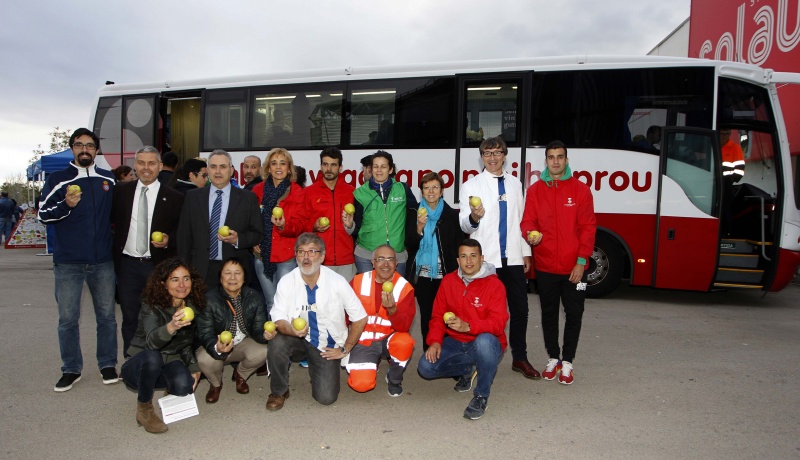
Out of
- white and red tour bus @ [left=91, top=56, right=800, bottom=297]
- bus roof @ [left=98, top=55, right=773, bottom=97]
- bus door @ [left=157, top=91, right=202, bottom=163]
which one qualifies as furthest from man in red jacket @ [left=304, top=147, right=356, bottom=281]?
bus door @ [left=157, top=91, right=202, bottom=163]

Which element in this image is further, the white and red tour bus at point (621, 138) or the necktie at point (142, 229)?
the white and red tour bus at point (621, 138)

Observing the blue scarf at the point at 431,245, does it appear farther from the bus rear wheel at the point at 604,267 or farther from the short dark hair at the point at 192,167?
the bus rear wheel at the point at 604,267

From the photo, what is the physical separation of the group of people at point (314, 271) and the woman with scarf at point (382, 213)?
0.05ft

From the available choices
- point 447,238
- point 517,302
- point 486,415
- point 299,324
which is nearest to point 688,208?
point 517,302

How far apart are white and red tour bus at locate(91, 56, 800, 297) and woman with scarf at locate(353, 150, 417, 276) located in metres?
3.72

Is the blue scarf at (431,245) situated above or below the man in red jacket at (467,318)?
above

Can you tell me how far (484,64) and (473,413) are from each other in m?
6.43

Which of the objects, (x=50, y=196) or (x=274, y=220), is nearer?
(x=50, y=196)

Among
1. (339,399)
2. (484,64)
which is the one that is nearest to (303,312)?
(339,399)

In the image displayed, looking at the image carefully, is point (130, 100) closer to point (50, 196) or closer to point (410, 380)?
point (50, 196)

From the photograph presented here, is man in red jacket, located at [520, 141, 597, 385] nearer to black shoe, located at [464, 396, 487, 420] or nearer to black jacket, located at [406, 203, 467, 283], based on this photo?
black jacket, located at [406, 203, 467, 283]

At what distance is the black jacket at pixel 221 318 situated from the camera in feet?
14.4

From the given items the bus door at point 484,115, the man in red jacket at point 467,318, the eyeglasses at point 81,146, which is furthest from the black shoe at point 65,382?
the bus door at point 484,115

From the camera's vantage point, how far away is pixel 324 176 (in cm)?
540
